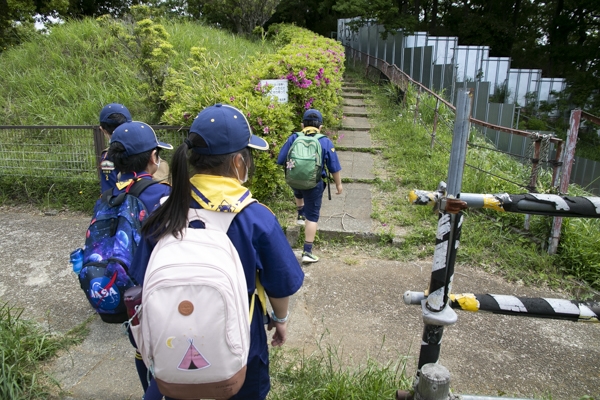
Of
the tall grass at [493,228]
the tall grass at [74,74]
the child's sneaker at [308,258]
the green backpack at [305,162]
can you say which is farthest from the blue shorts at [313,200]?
the tall grass at [74,74]

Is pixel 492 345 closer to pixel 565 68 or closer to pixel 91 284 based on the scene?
pixel 91 284

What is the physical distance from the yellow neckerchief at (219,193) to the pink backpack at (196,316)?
0.12 meters

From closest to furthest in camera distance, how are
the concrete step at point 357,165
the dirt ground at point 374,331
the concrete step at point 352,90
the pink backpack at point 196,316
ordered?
1. the pink backpack at point 196,316
2. the dirt ground at point 374,331
3. the concrete step at point 357,165
4. the concrete step at point 352,90

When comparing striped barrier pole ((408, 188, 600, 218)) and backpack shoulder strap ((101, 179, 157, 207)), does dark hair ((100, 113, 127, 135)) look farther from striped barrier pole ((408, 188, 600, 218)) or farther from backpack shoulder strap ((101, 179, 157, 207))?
striped barrier pole ((408, 188, 600, 218))

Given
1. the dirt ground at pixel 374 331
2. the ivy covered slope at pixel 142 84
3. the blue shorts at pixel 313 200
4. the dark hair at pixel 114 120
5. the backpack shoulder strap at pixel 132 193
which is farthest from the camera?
the ivy covered slope at pixel 142 84

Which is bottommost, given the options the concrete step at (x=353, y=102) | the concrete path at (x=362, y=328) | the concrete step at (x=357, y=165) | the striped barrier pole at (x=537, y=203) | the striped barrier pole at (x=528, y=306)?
the concrete path at (x=362, y=328)

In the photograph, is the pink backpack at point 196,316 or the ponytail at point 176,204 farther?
the ponytail at point 176,204

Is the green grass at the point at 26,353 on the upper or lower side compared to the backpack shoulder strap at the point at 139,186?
lower

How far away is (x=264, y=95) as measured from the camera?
563 cm

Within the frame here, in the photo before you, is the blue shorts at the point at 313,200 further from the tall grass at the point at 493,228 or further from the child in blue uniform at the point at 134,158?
the child in blue uniform at the point at 134,158

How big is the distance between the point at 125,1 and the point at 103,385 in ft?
74.1

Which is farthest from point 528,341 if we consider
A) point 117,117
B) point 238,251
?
point 117,117

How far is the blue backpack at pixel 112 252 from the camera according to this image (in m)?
2.17

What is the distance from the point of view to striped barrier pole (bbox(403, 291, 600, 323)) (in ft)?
5.05
